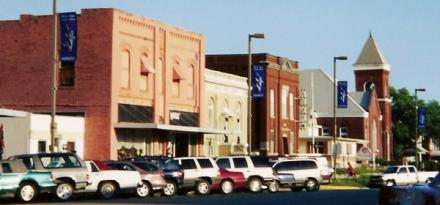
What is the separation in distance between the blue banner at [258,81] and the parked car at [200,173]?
18428mm

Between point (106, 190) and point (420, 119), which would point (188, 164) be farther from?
point (420, 119)

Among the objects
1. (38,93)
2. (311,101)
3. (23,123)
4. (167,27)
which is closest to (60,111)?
(38,93)

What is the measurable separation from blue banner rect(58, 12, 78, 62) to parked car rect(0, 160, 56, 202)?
14.0 m

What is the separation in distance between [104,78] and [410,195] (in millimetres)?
41210

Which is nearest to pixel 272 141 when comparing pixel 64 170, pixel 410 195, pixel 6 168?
pixel 64 170

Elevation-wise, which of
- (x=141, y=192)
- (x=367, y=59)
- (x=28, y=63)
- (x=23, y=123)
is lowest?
(x=141, y=192)

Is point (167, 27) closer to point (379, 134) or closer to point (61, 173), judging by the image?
point (61, 173)

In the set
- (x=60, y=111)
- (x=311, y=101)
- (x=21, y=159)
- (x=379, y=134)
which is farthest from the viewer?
(x=379, y=134)

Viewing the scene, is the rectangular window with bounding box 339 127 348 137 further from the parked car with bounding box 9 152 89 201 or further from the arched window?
the parked car with bounding box 9 152 89 201

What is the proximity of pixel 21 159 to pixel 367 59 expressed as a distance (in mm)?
96384

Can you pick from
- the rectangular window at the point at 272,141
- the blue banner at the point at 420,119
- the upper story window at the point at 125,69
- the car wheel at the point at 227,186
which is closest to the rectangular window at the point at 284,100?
the rectangular window at the point at 272,141

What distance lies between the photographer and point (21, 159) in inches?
1289

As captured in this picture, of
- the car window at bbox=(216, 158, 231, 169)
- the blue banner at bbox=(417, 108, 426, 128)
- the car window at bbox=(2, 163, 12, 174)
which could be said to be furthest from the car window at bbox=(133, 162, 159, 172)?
the blue banner at bbox=(417, 108, 426, 128)

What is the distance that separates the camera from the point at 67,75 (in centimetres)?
5291
